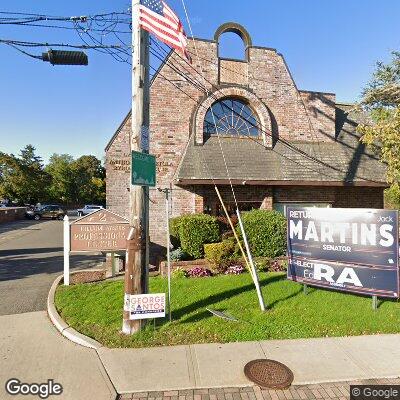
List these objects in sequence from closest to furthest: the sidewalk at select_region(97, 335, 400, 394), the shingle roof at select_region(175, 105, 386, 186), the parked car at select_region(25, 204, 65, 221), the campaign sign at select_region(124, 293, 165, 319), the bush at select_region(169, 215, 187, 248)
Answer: the sidewalk at select_region(97, 335, 400, 394)
the campaign sign at select_region(124, 293, 165, 319)
the bush at select_region(169, 215, 187, 248)
the shingle roof at select_region(175, 105, 386, 186)
the parked car at select_region(25, 204, 65, 221)

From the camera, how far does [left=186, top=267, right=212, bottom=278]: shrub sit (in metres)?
9.24

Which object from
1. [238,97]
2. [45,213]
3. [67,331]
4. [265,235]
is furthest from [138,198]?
[45,213]

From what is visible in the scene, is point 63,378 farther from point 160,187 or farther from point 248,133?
point 248,133

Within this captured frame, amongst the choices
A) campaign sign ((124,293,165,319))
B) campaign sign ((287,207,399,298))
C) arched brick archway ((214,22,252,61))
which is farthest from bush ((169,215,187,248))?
arched brick archway ((214,22,252,61))

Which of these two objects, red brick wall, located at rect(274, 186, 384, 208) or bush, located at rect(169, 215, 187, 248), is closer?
bush, located at rect(169, 215, 187, 248)

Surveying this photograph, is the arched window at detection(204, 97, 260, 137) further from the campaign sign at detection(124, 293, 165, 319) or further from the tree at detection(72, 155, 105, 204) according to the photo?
the tree at detection(72, 155, 105, 204)

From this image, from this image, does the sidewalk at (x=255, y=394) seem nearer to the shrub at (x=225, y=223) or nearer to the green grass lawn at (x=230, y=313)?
the green grass lawn at (x=230, y=313)

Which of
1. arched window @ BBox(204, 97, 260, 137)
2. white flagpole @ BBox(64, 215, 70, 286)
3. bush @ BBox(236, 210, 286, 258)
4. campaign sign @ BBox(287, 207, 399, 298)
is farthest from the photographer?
arched window @ BBox(204, 97, 260, 137)

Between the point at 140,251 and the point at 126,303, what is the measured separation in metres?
0.88

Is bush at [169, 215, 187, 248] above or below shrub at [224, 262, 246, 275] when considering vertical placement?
above

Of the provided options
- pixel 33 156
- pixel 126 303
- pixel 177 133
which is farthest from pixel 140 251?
pixel 33 156

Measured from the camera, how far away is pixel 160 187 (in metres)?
12.0

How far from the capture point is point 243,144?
13.0 metres

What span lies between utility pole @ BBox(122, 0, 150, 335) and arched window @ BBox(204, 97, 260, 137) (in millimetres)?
7243
